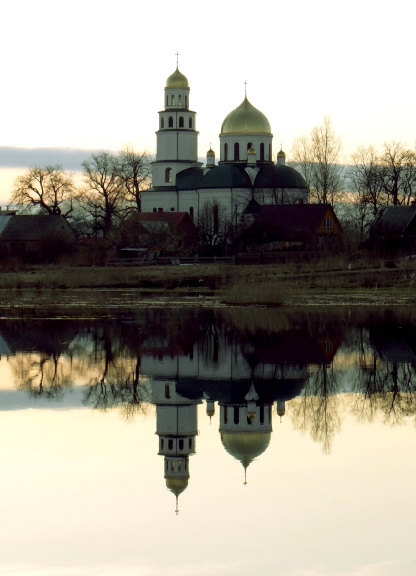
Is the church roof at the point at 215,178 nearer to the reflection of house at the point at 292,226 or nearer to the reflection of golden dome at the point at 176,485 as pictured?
the reflection of house at the point at 292,226

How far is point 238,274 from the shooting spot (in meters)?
46.8

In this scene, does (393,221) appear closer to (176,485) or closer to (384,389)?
(384,389)

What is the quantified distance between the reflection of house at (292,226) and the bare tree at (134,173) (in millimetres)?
26767

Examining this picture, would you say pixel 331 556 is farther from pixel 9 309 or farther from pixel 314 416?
pixel 9 309

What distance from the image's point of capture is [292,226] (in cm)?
6988

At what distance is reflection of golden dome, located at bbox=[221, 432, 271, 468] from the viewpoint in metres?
12.7

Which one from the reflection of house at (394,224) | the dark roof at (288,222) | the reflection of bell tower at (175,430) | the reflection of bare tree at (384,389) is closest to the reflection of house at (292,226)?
Answer: the dark roof at (288,222)

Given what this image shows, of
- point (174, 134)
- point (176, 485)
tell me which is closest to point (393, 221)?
point (174, 134)

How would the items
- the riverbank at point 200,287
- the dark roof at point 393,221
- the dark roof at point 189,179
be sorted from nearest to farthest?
the riverbank at point 200,287
the dark roof at point 393,221
the dark roof at point 189,179

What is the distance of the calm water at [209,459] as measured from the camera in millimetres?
8977

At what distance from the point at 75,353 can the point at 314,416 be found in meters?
8.72

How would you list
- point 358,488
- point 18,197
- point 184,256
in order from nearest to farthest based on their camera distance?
point 358,488
point 184,256
point 18,197

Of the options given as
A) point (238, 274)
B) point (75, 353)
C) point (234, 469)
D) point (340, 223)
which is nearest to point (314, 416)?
point (234, 469)

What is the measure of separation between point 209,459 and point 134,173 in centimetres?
8766
